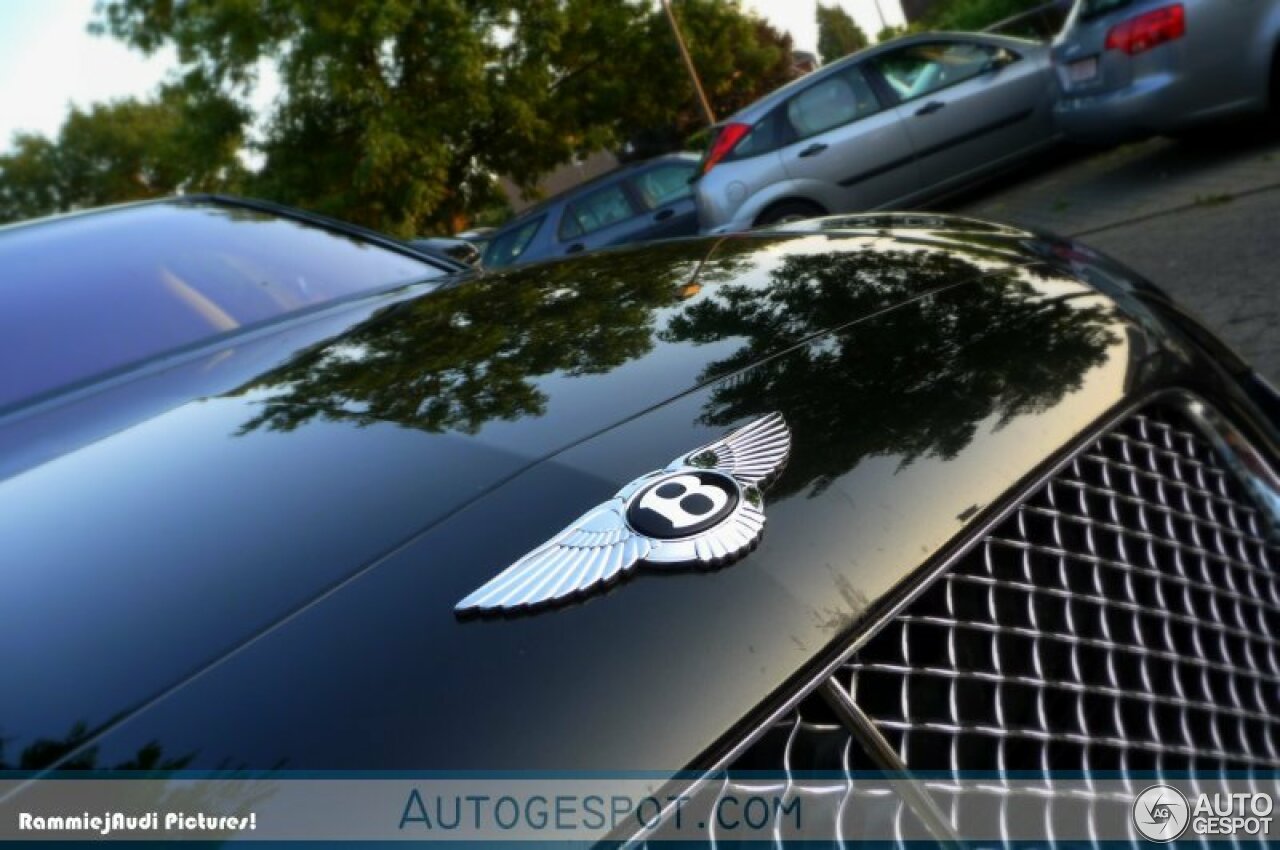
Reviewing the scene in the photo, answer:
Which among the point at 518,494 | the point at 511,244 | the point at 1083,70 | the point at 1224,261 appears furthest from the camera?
the point at 511,244

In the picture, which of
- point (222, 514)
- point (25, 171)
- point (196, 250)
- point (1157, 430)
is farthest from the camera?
point (25, 171)

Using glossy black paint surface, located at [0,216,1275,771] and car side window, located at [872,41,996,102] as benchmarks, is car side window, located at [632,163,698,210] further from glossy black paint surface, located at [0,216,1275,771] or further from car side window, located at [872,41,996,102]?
glossy black paint surface, located at [0,216,1275,771]

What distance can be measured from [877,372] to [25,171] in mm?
56289

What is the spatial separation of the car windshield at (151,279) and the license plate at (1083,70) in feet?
18.6

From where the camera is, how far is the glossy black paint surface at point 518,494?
3.18ft

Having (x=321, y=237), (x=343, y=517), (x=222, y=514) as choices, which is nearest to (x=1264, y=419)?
(x=343, y=517)

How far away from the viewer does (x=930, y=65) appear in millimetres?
8586

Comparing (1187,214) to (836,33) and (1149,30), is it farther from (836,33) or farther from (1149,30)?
(836,33)

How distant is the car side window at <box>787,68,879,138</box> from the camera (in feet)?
28.6

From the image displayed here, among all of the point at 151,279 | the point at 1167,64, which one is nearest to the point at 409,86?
the point at 1167,64

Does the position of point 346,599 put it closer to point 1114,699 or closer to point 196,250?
point 1114,699

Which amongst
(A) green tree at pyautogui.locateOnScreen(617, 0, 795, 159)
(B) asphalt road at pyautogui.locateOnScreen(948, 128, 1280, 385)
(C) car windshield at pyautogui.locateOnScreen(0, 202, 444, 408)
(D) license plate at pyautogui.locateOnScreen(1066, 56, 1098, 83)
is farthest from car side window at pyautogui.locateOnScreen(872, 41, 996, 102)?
(A) green tree at pyautogui.locateOnScreen(617, 0, 795, 159)

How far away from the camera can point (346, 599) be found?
3.63 ft

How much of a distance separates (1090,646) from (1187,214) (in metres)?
5.30
